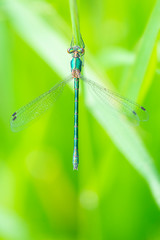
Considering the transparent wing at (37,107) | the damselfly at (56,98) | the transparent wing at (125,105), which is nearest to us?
the transparent wing at (125,105)

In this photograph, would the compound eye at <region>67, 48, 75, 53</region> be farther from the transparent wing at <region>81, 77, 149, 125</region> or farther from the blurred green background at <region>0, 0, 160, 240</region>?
the transparent wing at <region>81, 77, 149, 125</region>

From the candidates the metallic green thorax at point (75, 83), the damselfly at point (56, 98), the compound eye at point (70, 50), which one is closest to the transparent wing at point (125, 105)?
the damselfly at point (56, 98)

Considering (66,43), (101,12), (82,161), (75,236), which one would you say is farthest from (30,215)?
(101,12)

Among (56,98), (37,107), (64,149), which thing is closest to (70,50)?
(56,98)

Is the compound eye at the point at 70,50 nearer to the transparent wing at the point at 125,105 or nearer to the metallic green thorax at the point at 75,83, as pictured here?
the metallic green thorax at the point at 75,83

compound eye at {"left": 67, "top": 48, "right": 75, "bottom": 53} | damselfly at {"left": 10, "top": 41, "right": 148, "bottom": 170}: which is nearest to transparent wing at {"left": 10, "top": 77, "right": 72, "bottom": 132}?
damselfly at {"left": 10, "top": 41, "right": 148, "bottom": 170}
